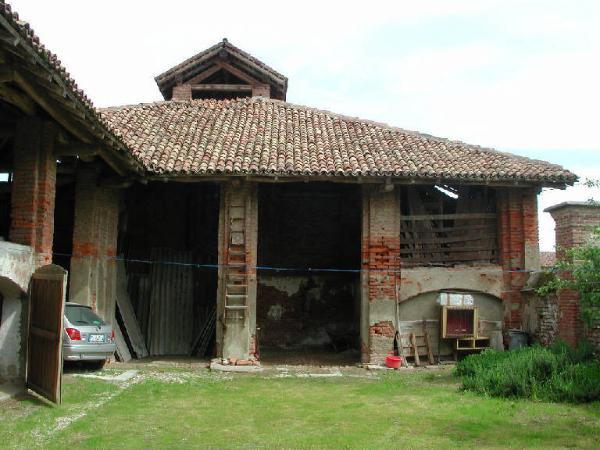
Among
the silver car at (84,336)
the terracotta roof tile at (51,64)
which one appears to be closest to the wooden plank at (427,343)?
the silver car at (84,336)

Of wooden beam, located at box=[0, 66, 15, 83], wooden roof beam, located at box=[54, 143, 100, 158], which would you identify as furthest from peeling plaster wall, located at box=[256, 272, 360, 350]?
wooden beam, located at box=[0, 66, 15, 83]

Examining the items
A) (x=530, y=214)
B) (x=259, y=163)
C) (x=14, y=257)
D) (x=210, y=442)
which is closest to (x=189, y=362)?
(x=259, y=163)

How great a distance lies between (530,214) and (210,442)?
1100 cm

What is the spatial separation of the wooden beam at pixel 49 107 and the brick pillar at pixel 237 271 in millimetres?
4476

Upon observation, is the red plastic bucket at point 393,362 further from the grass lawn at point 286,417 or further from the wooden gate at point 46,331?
the wooden gate at point 46,331

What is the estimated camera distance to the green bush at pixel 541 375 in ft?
32.6

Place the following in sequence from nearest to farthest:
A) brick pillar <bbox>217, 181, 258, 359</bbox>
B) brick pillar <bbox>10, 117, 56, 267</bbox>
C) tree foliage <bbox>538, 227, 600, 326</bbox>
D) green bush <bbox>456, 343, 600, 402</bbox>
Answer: green bush <bbox>456, 343, 600, 402</bbox> → tree foliage <bbox>538, 227, 600, 326</bbox> → brick pillar <bbox>10, 117, 56, 267</bbox> → brick pillar <bbox>217, 181, 258, 359</bbox>

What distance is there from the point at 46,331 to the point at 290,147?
8.11 meters

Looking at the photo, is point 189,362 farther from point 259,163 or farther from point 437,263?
point 437,263

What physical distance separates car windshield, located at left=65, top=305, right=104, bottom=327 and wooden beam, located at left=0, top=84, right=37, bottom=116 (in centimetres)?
428

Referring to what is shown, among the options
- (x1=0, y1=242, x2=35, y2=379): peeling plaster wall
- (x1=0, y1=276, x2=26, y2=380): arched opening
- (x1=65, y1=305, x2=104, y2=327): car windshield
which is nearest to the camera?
(x1=0, y1=242, x2=35, y2=379): peeling plaster wall

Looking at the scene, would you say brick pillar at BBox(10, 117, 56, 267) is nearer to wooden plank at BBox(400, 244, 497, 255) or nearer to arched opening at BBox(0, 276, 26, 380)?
arched opening at BBox(0, 276, 26, 380)

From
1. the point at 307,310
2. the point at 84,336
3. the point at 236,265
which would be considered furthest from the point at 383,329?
the point at 84,336

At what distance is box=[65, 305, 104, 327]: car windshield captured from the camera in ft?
41.2
